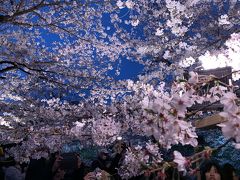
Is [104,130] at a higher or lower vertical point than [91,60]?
lower

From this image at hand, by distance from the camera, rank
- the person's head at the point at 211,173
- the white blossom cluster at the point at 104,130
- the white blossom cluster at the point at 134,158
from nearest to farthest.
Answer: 1. the white blossom cluster at the point at 134,158
2. the person's head at the point at 211,173
3. the white blossom cluster at the point at 104,130

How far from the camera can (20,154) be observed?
10141 millimetres

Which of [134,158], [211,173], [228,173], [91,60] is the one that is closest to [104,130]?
[134,158]

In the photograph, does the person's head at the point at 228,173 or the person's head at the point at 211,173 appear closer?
the person's head at the point at 211,173

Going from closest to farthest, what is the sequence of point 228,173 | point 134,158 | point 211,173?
point 134,158, point 211,173, point 228,173

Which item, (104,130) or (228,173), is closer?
(228,173)

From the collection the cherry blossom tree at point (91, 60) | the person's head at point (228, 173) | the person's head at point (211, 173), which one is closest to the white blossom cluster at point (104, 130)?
the cherry blossom tree at point (91, 60)

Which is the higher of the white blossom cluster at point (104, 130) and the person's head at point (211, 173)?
the white blossom cluster at point (104, 130)

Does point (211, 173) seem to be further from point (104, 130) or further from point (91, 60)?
point (91, 60)

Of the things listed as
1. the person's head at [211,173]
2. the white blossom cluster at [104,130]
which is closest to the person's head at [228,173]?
the person's head at [211,173]

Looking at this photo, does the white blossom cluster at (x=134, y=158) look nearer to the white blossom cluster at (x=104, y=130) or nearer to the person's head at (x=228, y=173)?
the white blossom cluster at (x=104, y=130)

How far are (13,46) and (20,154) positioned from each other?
148 inches

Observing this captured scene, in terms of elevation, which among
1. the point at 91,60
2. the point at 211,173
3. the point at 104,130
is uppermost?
the point at 91,60

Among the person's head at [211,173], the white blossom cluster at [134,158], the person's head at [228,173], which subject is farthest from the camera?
the person's head at [228,173]
